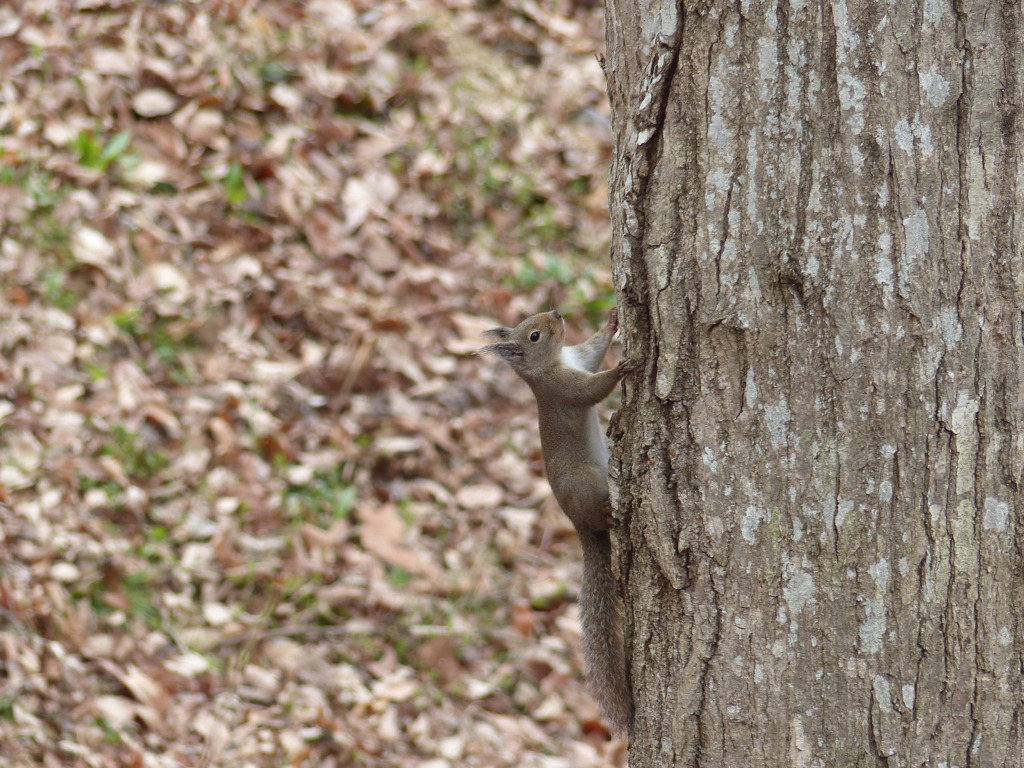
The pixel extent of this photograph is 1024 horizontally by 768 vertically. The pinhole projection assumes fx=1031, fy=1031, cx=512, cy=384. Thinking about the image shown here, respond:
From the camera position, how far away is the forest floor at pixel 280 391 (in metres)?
3.80

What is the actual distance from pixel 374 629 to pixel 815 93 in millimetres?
3041

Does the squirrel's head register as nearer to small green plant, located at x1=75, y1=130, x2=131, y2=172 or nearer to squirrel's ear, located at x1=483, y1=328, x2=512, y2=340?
squirrel's ear, located at x1=483, y1=328, x2=512, y2=340

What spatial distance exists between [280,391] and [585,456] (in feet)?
6.78

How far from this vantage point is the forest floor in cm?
380

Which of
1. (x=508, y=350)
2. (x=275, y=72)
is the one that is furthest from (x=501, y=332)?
(x=275, y=72)

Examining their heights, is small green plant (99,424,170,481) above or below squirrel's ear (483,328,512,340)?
below

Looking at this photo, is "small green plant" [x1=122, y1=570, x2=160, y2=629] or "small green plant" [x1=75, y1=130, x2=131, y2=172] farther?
"small green plant" [x1=75, y1=130, x2=131, y2=172]

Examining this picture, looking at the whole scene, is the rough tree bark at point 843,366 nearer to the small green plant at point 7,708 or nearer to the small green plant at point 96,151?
the small green plant at point 7,708

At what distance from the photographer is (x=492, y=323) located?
539 centimetres

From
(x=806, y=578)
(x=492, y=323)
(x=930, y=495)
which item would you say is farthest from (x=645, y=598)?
(x=492, y=323)

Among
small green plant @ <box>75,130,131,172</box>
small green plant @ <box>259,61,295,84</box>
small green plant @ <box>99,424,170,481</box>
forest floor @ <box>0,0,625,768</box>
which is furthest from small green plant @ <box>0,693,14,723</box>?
small green plant @ <box>259,61,295,84</box>

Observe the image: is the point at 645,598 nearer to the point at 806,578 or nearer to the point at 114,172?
the point at 806,578

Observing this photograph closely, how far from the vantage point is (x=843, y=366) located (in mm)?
1719

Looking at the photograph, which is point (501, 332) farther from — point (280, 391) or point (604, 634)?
point (280, 391)
